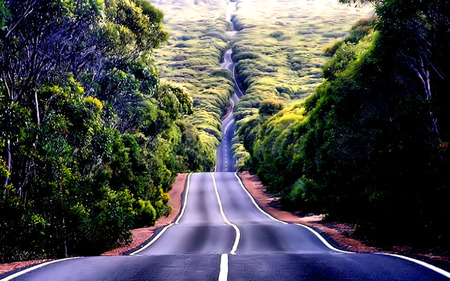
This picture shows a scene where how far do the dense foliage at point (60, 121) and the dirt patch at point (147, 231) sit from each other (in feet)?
2.93

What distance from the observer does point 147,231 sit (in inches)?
1038

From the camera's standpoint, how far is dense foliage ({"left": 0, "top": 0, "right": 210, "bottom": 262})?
14.6 meters

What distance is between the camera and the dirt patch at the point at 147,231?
10.8 meters

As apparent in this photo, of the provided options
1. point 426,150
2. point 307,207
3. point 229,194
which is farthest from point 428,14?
point 229,194

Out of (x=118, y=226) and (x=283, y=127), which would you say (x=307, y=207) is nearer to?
(x=283, y=127)

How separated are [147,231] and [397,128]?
1588 centimetres

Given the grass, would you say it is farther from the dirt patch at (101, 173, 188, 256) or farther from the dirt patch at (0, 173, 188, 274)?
the dirt patch at (0, 173, 188, 274)

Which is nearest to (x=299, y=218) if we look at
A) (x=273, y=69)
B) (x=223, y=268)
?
(x=223, y=268)

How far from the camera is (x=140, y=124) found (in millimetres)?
33469

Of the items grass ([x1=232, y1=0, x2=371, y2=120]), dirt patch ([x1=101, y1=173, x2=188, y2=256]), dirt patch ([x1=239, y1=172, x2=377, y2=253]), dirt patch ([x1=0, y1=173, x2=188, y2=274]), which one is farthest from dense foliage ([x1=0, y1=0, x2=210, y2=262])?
grass ([x1=232, y1=0, x2=371, y2=120])

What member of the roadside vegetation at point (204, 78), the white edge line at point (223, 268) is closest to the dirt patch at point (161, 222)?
the white edge line at point (223, 268)

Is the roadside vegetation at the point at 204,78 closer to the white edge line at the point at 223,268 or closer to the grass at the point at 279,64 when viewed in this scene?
the grass at the point at 279,64

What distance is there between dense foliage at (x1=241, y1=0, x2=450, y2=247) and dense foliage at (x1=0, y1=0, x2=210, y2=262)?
415 inches

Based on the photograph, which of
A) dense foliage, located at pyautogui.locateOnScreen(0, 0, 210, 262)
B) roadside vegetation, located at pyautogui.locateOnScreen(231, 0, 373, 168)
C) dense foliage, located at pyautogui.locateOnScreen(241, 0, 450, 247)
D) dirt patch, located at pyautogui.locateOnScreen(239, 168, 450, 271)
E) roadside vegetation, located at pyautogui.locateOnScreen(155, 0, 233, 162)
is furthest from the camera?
roadside vegetation, located at pyautogui.locateOnScreen(231, 0, 373, 168)
